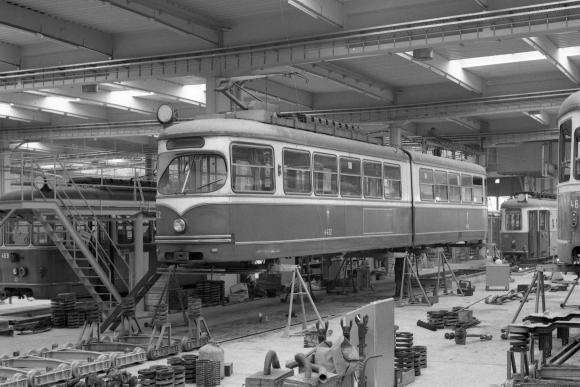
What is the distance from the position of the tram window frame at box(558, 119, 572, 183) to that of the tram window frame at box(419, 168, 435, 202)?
23.5ft

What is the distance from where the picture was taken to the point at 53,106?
94.2 ft

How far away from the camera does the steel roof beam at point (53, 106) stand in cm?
2766

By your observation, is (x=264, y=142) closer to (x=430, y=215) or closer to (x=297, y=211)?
(x=297, y=211)

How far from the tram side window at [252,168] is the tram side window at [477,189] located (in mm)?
11636

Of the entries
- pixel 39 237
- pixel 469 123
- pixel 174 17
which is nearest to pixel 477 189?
pixel 469 123

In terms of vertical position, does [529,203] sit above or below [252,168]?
below

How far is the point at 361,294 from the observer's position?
20.3 meters

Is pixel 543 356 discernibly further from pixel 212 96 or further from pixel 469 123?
pixel 469 123

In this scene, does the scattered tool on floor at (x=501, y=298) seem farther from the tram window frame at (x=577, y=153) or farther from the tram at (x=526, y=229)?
the tram at (x=526, y=229)

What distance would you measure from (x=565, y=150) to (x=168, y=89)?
16.2 metres

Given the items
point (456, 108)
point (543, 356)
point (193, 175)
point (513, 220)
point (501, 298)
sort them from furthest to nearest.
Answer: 1. point (513, 220)
2. point (456, 108)
3. point (501, 298)
4. point (193, 175)
5. point (543, 356)

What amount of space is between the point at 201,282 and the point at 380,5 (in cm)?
799

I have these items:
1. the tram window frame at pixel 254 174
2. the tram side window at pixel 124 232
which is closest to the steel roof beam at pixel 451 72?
the tram window frame at pixel 254 174

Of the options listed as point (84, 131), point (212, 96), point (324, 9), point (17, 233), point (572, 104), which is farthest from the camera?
point (84, 131)
